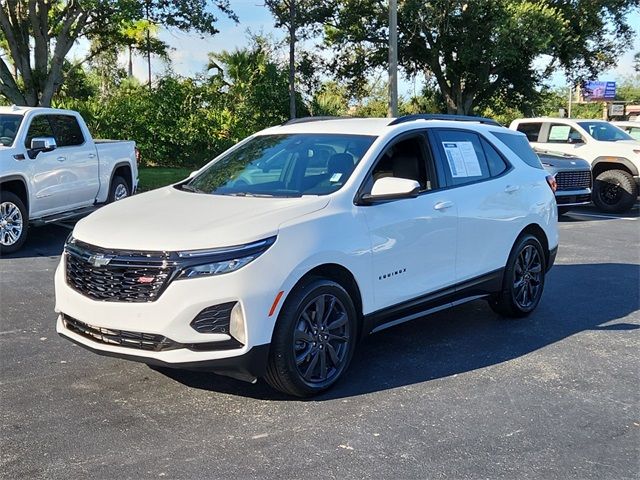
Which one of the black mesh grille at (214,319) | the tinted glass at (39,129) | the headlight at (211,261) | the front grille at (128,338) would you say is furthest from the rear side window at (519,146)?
the tinted glass at (39,129)

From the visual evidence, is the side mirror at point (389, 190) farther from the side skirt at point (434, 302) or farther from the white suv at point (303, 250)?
the side skirt at point (434, 302)

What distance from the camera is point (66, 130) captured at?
1043 centimetres

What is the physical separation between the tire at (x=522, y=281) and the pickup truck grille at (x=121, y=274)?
10.8 feet

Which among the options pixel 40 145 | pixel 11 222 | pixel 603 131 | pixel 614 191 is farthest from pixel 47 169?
pixel 603 131

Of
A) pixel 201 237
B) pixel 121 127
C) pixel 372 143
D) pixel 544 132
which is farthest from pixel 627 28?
pixel 201 237

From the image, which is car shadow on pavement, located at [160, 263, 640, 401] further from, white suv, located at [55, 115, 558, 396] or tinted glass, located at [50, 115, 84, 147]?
tinted glass, located at [50, 115, 84, 147]

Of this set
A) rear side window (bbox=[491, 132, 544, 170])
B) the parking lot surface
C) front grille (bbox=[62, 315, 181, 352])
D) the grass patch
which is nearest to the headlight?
front grille (bbox=[62, 315, 181, 352])

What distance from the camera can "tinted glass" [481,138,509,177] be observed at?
5965mm

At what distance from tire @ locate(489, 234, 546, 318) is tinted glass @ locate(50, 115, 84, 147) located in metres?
7.05

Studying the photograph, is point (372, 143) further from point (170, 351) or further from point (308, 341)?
point (170, 351)

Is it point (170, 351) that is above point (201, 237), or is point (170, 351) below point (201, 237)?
below

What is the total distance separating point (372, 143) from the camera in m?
5.00

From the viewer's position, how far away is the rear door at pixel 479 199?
5441mm

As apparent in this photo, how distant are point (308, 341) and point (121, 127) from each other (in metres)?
18.6
